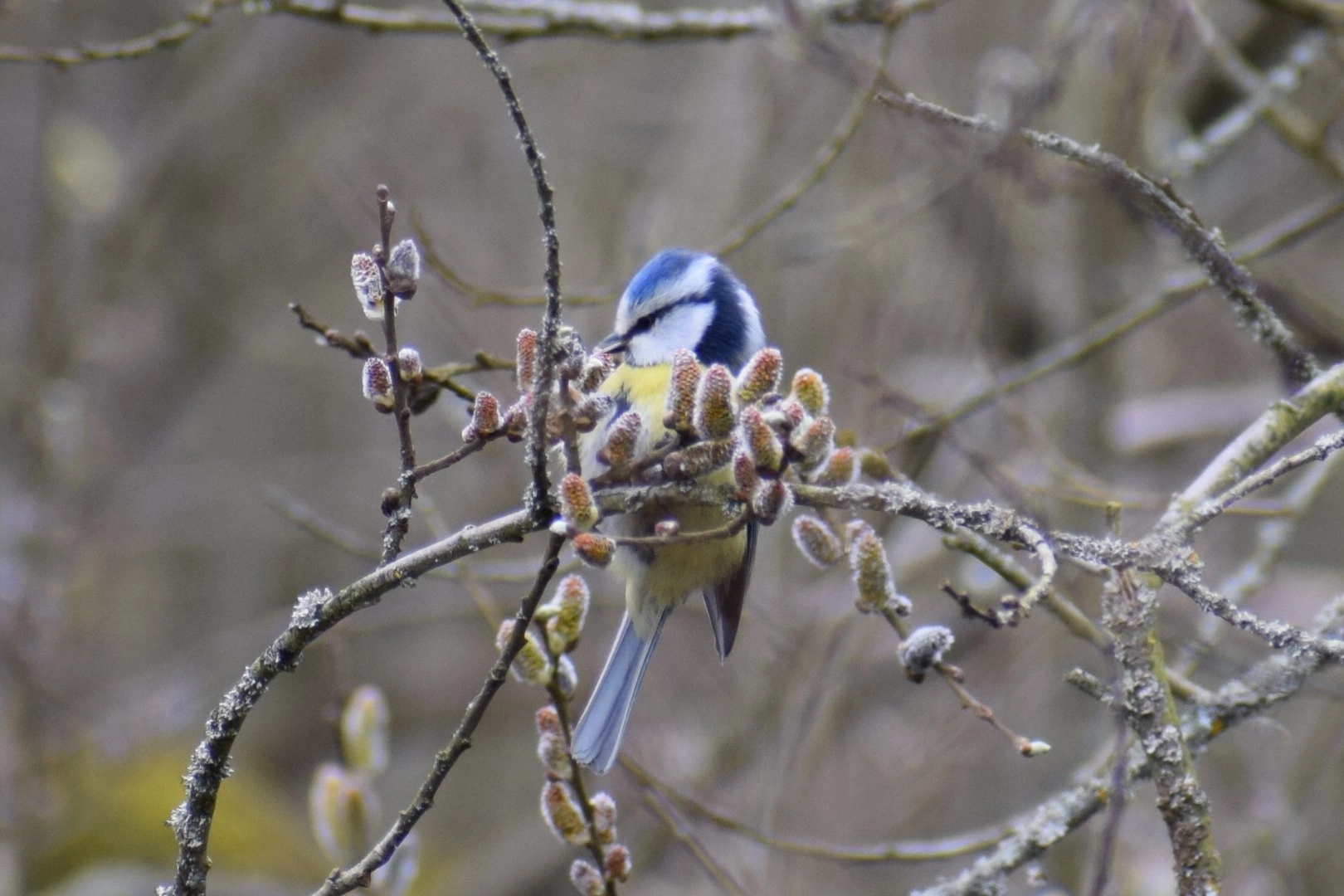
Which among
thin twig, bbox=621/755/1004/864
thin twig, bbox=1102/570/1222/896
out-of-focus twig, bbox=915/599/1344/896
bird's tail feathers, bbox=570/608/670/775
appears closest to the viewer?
→ thin twig, bbox=1102/570/1222/896

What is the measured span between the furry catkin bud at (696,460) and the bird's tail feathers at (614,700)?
790 mm

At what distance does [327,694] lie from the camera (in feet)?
20.2

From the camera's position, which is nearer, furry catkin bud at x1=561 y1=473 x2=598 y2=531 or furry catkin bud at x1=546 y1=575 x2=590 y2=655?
furry catkin bud at x1=561 y1=473 x2=598 y2=531

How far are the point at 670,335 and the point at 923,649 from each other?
1.29 m

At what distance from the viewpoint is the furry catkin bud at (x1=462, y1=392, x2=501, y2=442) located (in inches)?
49.0

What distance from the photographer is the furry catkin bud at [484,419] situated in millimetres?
1244

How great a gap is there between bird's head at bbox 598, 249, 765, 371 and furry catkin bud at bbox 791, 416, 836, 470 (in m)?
1.26

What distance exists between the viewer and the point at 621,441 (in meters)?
1.26

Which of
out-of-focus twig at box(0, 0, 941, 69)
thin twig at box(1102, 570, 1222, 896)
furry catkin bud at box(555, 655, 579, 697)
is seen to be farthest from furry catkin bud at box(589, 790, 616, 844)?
out-of-focus twig at box(0, 0, 941, 69)

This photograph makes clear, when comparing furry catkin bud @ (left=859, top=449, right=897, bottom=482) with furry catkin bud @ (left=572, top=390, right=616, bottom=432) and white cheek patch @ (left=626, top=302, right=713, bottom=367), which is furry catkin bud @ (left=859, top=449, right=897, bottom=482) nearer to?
furry catkin bud @ (left=572, top=390, right=616, bottom=432)

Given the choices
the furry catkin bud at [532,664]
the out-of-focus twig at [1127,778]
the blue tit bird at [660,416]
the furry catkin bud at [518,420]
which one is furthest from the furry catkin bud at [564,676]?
the blue tit bird at [660,416]

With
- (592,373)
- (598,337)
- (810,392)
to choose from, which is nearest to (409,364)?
Result: (592,373)

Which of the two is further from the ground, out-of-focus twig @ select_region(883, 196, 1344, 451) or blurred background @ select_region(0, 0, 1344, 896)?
blurred background @ select_region(0, 0, 1344, 896)

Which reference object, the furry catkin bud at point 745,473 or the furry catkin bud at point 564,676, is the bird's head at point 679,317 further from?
the furry catkin bud at point 745,473
